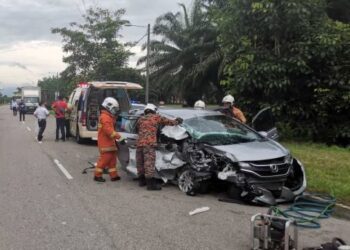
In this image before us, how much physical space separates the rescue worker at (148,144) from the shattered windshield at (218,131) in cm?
37

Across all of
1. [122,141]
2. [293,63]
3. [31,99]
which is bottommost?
[31,99]

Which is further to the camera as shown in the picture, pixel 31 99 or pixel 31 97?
pixel 31 97

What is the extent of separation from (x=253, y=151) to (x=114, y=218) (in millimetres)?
2646

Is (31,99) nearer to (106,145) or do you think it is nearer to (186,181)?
(106,145)

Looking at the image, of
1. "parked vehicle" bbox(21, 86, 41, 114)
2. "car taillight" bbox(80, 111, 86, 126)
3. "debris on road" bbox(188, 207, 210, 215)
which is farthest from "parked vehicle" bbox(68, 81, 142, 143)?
"parked vehicle" bbox(21, 86, 41, 114)

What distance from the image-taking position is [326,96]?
17.4 metres

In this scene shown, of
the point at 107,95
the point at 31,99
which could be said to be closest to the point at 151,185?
the point at 107,95

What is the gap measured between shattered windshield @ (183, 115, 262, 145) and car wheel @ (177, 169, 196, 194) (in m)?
0.62

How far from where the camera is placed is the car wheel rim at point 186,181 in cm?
905

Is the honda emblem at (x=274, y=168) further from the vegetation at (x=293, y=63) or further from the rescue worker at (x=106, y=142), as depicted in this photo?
the vegetation at (x=293, y=63)

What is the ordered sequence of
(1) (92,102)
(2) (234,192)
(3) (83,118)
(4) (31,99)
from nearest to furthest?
(2) (234,192)
(3) (83,118)
(1) (92,102)
(4) (31,99)

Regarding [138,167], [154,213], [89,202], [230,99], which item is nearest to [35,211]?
[89,202]

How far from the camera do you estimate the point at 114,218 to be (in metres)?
7.30

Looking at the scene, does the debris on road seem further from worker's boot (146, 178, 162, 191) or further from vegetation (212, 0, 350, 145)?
vegetation (212, 0, 350, 145)
